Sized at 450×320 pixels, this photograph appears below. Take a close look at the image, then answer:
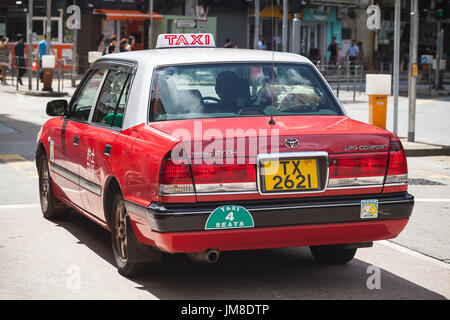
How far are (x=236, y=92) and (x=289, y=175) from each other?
1.03 meters

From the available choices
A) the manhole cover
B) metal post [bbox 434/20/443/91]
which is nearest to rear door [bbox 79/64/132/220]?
the manhole cover

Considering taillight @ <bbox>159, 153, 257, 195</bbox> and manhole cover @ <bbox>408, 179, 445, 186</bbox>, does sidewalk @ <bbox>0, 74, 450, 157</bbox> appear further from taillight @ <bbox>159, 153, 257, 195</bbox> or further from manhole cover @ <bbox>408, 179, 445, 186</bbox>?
taillight @ <bbox>159, 153, 257, 195</bbox>

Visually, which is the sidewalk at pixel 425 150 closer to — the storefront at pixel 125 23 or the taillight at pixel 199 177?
the taillight at pixel 199 177

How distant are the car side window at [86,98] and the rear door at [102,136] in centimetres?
33

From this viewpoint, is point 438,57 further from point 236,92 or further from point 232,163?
point 232,163

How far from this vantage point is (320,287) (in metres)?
5.68

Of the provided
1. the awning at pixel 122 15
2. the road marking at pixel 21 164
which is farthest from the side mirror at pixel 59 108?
the awning at pixel 122 15

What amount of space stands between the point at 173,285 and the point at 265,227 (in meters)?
0.90

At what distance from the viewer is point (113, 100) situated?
6.44 metres

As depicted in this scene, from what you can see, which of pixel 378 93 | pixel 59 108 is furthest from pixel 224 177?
pixel 378 93

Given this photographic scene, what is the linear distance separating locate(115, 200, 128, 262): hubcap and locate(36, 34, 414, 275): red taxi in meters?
0.01

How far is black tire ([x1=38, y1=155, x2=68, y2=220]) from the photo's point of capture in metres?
7.96
